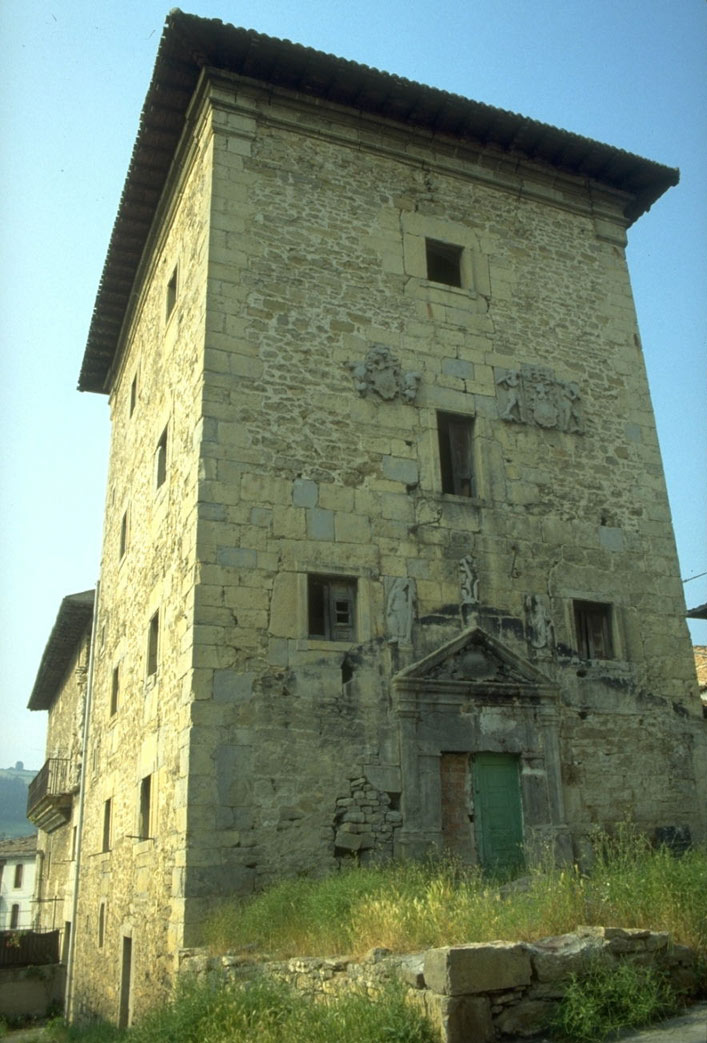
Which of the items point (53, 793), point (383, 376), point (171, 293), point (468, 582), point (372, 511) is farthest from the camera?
point (53, 793)

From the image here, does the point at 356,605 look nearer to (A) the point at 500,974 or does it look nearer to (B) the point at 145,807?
(B) the point at 145,807

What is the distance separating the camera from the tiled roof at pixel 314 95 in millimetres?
11141

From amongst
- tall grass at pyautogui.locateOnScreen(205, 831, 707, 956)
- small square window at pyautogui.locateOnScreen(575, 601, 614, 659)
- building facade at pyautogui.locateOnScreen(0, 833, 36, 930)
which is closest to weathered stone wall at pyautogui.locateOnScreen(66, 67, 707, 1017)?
small square window at pyautogui.locateOnScreen(575, 601, 614, 659)

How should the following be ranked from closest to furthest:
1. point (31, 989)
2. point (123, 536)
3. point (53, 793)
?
1. point (123, 536)
2. point (31, 989)
3. point (53, 793)

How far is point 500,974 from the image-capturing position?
5.13m

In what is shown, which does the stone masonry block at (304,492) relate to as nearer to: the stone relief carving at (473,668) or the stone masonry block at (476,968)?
the stone relief carving at (473,668)

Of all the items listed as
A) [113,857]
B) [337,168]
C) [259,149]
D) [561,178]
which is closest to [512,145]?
[561,178]

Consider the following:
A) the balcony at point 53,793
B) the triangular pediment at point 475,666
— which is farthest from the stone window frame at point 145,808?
the balcony at point 53,793

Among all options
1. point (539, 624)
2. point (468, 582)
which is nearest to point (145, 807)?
point (468, 582)

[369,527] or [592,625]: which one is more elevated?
[369,527]

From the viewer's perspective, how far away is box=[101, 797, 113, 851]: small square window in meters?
13.0

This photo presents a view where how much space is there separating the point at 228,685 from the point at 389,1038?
4274 mm

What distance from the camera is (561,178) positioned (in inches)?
521

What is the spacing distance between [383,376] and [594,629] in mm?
3885
